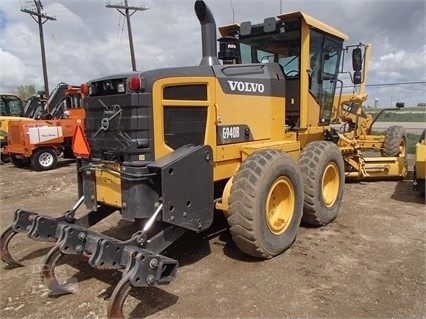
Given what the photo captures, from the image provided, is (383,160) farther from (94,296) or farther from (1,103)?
(1,103)

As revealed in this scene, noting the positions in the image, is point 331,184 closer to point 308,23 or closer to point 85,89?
point 308,23

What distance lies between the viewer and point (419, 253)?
13.6ft

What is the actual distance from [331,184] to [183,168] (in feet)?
9.12

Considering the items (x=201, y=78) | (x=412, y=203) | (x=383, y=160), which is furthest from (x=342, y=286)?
(x=383, y=160)

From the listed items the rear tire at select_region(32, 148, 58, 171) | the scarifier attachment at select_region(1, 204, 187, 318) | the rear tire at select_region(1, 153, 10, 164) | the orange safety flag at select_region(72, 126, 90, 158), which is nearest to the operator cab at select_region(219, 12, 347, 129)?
the orange safety flag at select_region(72, 126, 90, 158)

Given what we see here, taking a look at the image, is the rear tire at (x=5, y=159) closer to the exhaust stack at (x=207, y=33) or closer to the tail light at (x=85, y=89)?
the tail light at (x=85, y=89)

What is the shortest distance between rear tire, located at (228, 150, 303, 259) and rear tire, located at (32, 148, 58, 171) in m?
9.09

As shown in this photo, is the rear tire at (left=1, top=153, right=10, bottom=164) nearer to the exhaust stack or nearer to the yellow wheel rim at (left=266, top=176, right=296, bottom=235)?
the exhaust stack

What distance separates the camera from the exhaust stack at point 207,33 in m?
4.19

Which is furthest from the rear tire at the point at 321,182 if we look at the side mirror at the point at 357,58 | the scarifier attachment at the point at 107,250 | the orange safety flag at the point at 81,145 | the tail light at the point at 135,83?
the orange safety flag at the point at 81,145

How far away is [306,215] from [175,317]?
2394 millimetres

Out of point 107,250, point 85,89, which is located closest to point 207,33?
point 85,89

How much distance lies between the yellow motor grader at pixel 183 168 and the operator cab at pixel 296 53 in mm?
72

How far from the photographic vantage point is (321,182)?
4.82m
